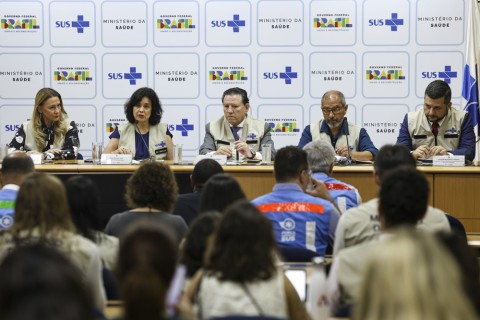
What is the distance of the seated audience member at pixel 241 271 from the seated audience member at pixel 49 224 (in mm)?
686

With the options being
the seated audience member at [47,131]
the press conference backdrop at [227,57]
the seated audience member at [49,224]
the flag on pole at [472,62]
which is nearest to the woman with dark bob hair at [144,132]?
the seated audience member at [47,131]

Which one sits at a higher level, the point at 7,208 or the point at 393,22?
the point at 393,22

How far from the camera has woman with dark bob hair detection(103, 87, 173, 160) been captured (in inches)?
275

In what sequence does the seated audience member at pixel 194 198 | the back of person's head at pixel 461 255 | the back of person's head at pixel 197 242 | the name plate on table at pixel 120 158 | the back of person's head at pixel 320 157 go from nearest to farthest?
the back of person's head at pixel 461 255, the back of person's head at pixel 197 242, the seated audience member at pixel 194 198, the back of person's head at pixel 320 157, the name plate on table at pixel 120 158

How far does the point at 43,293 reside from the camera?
128 cm

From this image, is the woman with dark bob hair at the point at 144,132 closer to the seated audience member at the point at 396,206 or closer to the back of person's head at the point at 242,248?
the seated audience member at the point at 396,206

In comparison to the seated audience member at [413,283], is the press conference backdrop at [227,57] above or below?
above

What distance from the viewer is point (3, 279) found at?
1.34 metres

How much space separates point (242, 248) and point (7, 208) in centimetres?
219

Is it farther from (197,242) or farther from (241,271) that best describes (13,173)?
(241,271)

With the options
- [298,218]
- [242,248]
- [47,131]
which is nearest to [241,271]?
[242,248]

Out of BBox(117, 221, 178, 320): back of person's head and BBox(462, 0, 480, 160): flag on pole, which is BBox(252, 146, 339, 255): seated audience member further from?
BBox(462, 0, 480, 160): flag on pole

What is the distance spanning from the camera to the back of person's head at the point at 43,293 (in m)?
1.25

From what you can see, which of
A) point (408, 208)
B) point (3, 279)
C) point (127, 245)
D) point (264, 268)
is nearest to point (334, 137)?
point (408, 208)
